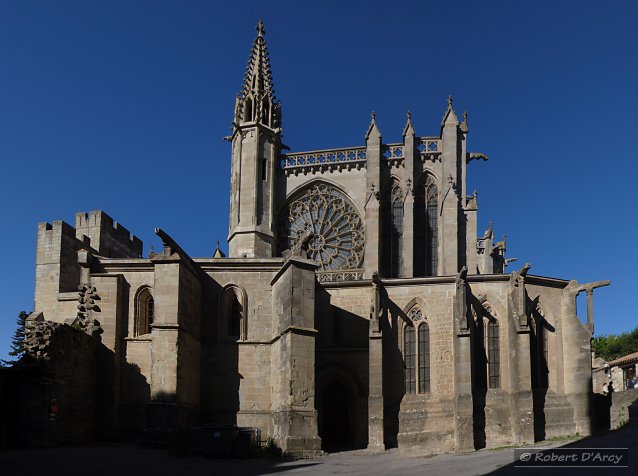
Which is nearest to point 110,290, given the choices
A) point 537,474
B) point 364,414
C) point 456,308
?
point 364,414

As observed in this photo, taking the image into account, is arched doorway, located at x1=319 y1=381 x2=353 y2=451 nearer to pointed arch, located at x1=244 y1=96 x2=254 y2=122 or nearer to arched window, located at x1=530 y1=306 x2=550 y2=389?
arched window, located at x1=530 y1=306 x2=550 y2=389

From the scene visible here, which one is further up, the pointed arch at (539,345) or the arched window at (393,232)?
the arched window at (393,232)

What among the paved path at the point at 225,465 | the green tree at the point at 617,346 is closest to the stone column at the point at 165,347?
the paved path at the point at 225,465

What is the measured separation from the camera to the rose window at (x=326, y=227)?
35125 millimetres

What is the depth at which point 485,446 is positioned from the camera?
23.8m

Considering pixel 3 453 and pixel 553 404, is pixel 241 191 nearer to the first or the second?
pixel 553 404

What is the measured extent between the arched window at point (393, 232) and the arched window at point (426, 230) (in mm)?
761

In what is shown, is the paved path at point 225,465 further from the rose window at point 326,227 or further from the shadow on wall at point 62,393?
the rose window at point 326,227

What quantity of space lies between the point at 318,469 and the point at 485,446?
8.93 metres

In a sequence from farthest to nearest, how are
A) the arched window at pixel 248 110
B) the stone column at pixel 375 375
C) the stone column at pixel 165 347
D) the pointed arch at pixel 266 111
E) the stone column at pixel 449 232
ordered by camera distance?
the pointed arch at pixel 266 111
the arched window at pixel 248 110
the stone column at pixel 449 232
the stone column at pixel 375 375
the stone column at pixel 165 347

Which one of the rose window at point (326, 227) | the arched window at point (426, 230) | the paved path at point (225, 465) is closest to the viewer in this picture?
the paved path at point (225, 465)

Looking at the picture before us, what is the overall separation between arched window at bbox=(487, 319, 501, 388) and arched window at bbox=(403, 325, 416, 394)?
2.64m

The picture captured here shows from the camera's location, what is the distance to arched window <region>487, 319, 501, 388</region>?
25.2 meters

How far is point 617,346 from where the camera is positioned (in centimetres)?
6762
